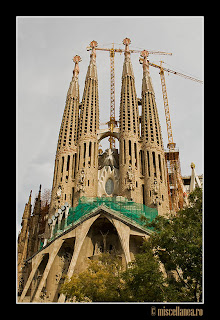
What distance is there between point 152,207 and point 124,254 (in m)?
8.30

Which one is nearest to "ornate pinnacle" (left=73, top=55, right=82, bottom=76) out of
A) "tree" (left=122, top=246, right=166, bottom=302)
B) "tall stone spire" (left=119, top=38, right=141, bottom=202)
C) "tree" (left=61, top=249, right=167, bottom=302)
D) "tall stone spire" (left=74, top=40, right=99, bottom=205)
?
"tall stone spire" (left=74, top=40, right=99, bottom=205)

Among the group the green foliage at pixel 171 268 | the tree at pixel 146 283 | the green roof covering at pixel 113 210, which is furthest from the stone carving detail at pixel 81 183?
the tree at pixel 146 283

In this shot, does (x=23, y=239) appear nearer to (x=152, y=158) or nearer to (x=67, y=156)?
(x=67, y=156)

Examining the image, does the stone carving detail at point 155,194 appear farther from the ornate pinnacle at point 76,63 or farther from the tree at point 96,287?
the ornate pinnacle at point 76,63

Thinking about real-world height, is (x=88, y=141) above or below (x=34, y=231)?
above

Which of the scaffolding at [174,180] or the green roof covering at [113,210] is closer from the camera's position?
the green roof covering at [113,210]

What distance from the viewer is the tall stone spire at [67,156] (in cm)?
3588

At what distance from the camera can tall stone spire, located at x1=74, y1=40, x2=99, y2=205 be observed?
36.2 meters

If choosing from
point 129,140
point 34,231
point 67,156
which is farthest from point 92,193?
point 34,231

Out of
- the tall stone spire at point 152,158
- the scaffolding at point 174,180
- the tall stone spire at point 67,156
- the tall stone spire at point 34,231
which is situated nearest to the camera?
the tall stone spire at point 152,158

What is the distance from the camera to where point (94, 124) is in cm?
4144

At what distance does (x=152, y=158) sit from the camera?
37.7 m

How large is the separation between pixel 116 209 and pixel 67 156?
1075 centimetres

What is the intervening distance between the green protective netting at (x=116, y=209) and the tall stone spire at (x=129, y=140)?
2.29 m
